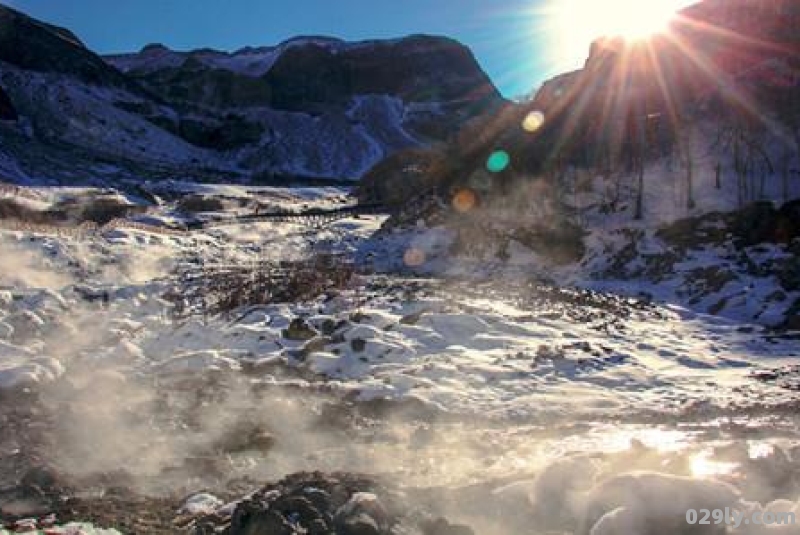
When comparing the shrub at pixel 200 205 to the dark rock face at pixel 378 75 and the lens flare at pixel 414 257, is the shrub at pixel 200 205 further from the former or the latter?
the dark rock face at pixel 378 75

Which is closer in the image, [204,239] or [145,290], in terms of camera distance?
[145,290]

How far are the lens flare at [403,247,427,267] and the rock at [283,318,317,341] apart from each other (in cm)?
1457

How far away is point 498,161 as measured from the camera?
37406 mm

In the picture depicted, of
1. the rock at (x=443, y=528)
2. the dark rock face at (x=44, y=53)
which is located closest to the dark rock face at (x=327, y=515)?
the rock at (x=443, y=528)

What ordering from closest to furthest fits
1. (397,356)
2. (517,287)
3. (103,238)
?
(397,356) → (517,287) → (103,238)

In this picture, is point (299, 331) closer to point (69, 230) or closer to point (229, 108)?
point (69, 230)

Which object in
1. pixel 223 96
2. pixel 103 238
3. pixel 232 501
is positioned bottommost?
pixel 232 501

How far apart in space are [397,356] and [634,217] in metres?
18.7

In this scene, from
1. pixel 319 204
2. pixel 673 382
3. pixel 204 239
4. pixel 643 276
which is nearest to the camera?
pixel 673 382

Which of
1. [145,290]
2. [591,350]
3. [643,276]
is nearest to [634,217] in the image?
[643,276]

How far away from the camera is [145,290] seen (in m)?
18.2

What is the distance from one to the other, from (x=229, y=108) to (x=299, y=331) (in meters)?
140

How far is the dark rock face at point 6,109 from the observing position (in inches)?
3652

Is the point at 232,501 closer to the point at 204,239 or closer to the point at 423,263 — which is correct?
the point at 423,263
